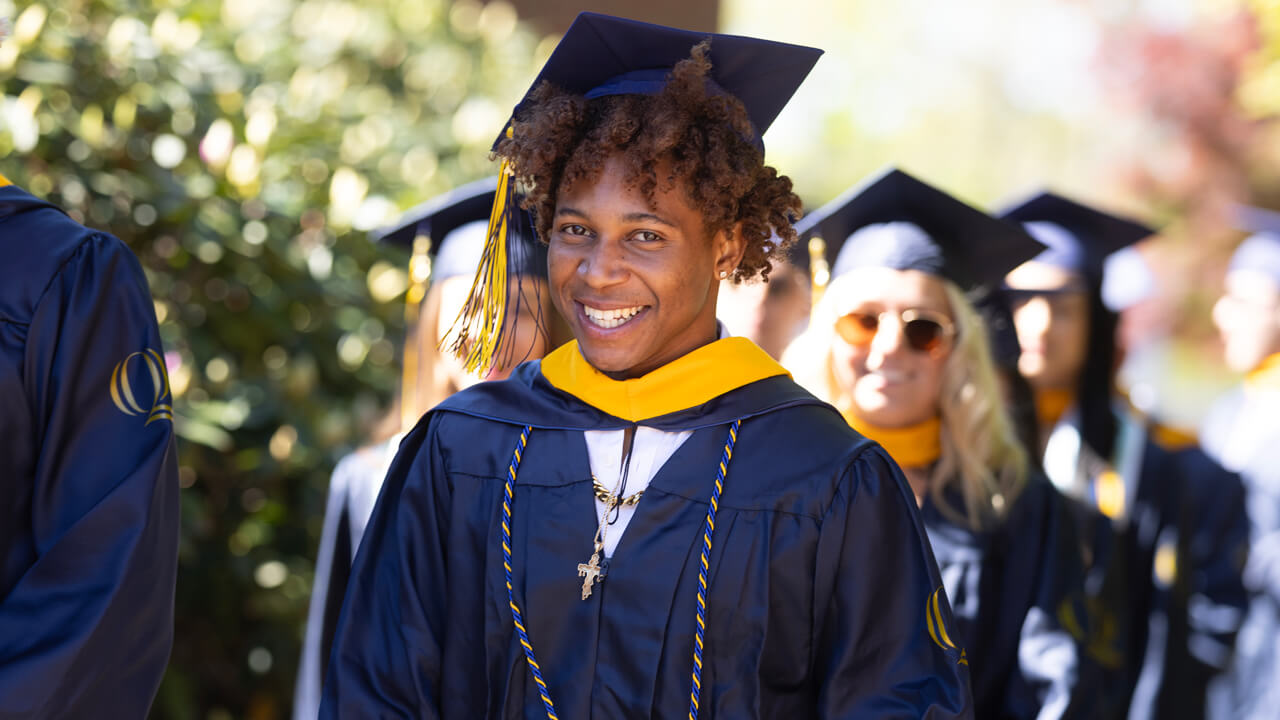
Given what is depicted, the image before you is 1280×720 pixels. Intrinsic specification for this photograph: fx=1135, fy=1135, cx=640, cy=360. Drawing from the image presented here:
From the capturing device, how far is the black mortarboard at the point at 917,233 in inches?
119

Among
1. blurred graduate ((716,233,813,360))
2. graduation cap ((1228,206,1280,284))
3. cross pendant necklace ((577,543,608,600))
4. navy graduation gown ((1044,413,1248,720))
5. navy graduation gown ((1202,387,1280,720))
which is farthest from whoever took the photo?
graduation cap ((1228,206,1280,284))

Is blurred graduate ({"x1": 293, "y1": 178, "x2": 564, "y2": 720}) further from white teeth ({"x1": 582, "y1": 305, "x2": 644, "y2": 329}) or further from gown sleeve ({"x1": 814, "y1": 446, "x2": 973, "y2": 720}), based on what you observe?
gown sleeve ({"x1": 814, "y1": 446, "x2": 973, "y2": 720})

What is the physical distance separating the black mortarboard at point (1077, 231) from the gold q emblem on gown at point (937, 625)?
2564 mm

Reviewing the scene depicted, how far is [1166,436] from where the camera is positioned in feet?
15.8

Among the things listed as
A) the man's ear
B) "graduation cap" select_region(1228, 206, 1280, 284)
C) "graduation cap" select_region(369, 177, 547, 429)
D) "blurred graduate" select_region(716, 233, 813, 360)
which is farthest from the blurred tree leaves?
"graduation cap" select_region(1228, 206, 1280, 284)

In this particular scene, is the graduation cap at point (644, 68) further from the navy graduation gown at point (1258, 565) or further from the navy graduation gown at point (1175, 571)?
the navy graduation gown at point (1258, 565)

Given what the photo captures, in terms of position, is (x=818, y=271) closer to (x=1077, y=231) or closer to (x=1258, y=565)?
(x=1077, y=231)

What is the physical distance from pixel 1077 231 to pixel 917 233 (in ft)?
4.45

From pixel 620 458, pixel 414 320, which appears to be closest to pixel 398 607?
pixel 620 458

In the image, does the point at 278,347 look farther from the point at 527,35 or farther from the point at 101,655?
the point at 527,35

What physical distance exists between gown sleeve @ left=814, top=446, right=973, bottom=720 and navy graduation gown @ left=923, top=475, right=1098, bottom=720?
3.77ft

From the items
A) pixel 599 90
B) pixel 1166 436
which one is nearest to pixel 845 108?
pixel 1166 436

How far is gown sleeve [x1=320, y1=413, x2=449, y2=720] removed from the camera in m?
1.84

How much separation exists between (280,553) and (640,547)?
259 cm
